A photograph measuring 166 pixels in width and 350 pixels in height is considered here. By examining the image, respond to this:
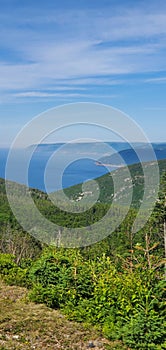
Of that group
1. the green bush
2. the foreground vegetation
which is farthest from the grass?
the green bush

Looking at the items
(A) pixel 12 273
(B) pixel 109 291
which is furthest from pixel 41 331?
(A) pixel 12 273

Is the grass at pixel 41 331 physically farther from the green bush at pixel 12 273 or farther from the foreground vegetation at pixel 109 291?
the green bush at pixel 12 273

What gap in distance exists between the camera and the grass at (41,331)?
5.16 metres

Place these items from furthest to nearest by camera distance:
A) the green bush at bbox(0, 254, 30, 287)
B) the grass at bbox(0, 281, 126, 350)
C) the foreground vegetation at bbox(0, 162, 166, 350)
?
the green bush at bbox(0, 254, 30, 287), the grass at bbox(0, 281, 126, 350), the foreground vegetation at bbox(0, 162, 166, 350)

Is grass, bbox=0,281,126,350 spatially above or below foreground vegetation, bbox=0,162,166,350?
below

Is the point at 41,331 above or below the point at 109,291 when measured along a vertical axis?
below

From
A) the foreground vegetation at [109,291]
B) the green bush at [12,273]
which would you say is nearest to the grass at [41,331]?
the foreground vegetation at [109,291]

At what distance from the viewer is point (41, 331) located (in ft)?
18.2

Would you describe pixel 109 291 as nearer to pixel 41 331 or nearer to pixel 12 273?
pixel 41 331

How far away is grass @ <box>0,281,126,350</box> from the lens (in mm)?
5156

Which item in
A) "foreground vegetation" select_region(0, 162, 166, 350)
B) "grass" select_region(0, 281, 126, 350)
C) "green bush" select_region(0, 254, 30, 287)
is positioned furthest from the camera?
"green bush" select_region(0, 254, 30, 287)

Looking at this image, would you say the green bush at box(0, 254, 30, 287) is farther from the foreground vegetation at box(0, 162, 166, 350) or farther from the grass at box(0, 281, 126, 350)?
the grass at box(0, 281, 126, 350)

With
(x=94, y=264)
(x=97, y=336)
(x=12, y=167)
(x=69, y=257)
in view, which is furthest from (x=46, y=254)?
(x=12, y=167)

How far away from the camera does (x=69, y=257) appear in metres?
7.09
